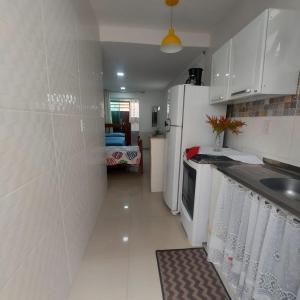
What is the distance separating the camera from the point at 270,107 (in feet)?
5.12

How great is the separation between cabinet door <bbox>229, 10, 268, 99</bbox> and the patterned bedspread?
8.31 feet

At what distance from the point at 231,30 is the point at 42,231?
2776 mm

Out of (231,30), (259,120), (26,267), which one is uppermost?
(231,30)

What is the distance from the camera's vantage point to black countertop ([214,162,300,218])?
790 millimetres

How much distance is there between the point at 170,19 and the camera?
2434mm

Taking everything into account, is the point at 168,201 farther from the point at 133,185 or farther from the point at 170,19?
the point at 170,19

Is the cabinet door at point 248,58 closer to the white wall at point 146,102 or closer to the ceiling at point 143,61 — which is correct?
the ceiling at point 143,61

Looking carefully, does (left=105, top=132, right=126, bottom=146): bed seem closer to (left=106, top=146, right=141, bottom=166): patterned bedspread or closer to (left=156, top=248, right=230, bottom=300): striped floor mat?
(left=106, top=146, right=141, bottom=166): patterned bedspread

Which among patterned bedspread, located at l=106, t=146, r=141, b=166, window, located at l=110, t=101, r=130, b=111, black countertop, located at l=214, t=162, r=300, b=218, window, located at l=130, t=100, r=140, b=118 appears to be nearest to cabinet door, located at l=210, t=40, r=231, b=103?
black countertop, located at l=214, t=162, r=300, b=218

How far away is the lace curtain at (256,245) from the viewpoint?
0.78m

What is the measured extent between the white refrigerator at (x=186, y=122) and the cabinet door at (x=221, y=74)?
0.16 metres

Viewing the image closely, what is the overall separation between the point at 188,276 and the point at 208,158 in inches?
39.0

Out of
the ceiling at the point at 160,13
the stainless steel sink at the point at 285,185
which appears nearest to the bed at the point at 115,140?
the ceiling at the point at 160,13

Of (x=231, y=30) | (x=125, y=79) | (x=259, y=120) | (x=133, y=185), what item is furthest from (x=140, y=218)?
(x=125, y=79)
